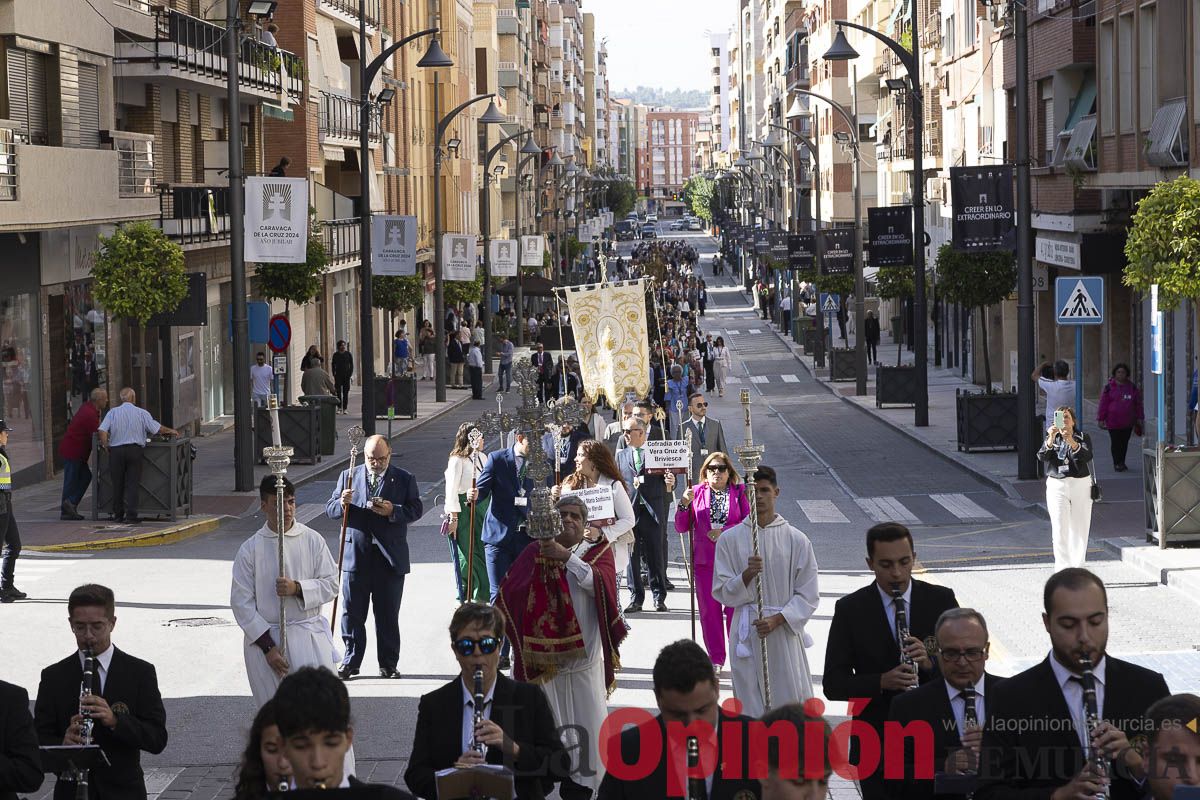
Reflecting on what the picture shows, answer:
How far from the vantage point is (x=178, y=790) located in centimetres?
1095

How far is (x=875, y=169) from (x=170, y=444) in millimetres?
64435

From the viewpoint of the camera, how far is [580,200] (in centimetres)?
13738

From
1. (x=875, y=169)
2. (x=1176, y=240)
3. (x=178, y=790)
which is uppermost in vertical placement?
(x=875, y=169)

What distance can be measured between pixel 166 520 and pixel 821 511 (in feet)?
28.2

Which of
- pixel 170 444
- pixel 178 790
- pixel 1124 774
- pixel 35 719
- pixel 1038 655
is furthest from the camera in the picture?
pixel 170 444

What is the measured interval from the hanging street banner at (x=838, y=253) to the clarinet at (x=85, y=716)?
40210mm

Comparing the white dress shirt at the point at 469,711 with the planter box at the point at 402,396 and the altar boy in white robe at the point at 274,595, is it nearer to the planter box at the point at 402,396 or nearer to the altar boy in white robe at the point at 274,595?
the altar boy in white robe at the point at 274,595

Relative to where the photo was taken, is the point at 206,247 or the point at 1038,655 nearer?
the point at 1038,655

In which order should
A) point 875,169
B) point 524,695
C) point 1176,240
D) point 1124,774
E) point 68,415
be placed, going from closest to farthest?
point 1124,774 < point 524,695 < point 1176,240 < point 68,415 < point 875,169

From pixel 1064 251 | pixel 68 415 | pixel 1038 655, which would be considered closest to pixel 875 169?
pixel 1064 251

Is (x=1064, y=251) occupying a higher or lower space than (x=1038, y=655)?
higher

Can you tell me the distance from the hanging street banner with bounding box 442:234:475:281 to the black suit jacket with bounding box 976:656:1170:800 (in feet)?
142

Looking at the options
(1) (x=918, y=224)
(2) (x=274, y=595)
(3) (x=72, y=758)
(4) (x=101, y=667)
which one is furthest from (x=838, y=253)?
(3) (x=72, y=758)

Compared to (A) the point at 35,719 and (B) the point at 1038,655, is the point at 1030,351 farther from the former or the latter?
(A) the point at 35,719
